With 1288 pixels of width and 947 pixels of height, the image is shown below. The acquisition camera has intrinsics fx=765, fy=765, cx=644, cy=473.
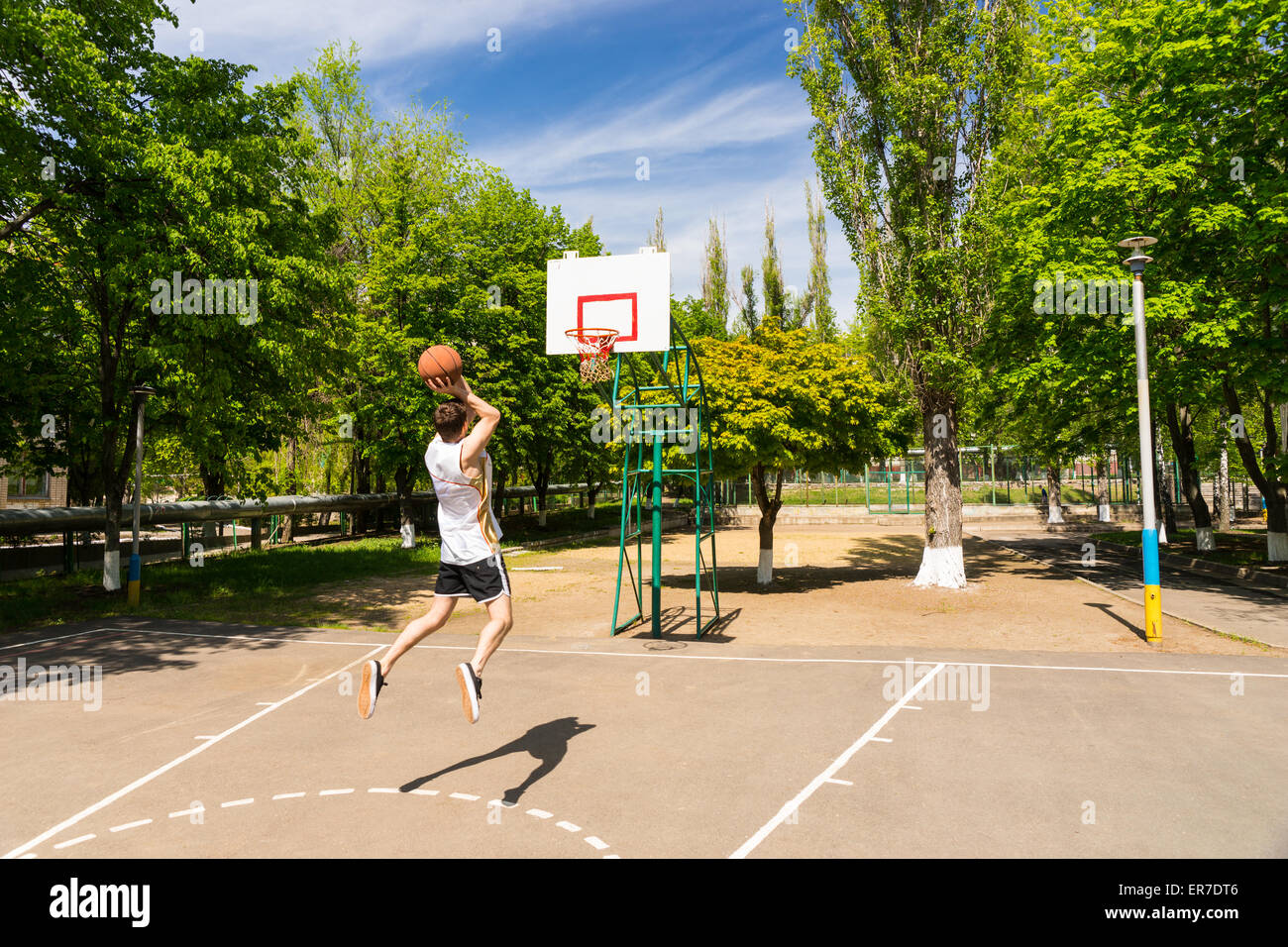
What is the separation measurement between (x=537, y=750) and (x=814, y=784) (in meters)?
2.48

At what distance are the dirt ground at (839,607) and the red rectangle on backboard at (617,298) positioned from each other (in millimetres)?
5278

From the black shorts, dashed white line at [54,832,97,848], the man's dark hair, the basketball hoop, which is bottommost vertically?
dashed white line at [54,832,97,848]

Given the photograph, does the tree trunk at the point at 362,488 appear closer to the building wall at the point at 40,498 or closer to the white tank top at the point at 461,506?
the building wall at the point at 40,498

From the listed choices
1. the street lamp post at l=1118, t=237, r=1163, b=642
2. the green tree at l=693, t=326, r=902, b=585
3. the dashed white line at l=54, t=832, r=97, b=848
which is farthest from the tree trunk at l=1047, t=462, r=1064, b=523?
the dashed white line at l=54, t=832, r=97, b=848

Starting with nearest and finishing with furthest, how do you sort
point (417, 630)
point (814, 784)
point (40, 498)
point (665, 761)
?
point (417, 630)
point (814, 784)
point (665, 761)
point (40, 498)

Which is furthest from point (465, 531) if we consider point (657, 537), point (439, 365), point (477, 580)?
point (657, 537)

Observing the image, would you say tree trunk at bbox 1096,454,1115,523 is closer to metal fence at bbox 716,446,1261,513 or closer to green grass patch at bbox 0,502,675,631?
metal fence at bbox 716,446,1261,513

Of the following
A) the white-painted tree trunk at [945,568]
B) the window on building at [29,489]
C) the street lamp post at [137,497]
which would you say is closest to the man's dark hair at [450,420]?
the street lamp post at [137,497]

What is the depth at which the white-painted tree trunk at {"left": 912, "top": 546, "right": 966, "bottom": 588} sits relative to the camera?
18953 mm

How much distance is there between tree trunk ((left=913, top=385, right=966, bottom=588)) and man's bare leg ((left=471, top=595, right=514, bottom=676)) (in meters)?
15.7

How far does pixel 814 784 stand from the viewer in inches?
240

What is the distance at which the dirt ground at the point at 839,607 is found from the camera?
1311 centimetres

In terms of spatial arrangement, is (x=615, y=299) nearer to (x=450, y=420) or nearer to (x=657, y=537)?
(x=657, y=537)

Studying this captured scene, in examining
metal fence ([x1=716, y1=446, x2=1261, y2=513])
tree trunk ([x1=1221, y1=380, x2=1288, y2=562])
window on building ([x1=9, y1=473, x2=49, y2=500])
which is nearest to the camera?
tree trunk ([x1=1221, y1=380, x2=1288, y2=562])
